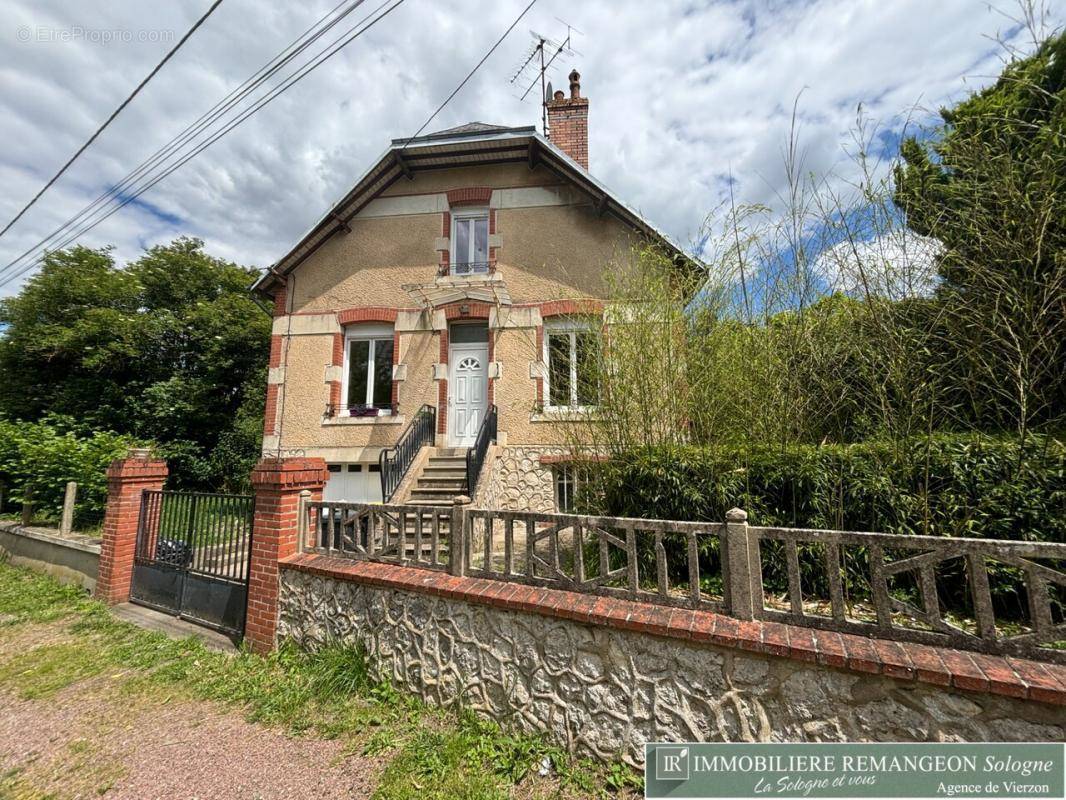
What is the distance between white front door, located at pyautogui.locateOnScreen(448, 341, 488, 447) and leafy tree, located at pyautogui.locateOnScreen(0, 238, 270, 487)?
7983 millimetres

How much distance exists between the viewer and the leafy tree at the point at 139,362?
41.0 feet

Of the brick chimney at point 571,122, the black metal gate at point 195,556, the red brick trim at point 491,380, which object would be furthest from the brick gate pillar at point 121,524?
the brick chimney at point 571,122

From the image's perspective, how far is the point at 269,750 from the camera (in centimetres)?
287

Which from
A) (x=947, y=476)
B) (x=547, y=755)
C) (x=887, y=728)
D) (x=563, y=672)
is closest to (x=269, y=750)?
(x=547, y=755)

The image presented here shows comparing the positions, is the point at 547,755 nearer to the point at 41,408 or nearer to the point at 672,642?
the point at 672,642

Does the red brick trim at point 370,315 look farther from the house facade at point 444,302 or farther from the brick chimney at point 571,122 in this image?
the brick chimney at point 571,122

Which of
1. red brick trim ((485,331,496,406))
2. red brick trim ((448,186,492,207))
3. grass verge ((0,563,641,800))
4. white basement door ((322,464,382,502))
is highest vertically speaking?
red brick trim ((448,186,492,207))

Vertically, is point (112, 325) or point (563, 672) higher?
point (112, 325)

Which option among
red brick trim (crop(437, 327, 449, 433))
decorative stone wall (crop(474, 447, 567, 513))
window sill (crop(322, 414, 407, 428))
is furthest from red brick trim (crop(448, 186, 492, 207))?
decorative stone wall (crop(474, 447, 567, 513))

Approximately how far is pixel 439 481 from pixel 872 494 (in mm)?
5565

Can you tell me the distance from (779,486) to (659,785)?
2141mm

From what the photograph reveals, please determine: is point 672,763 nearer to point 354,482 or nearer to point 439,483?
point 439,483

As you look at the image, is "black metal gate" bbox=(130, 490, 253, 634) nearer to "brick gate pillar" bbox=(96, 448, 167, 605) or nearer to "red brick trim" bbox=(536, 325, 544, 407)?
"brick gate pillar" bbox=(96, 448, 167, 605)

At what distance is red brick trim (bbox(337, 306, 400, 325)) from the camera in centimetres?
868
